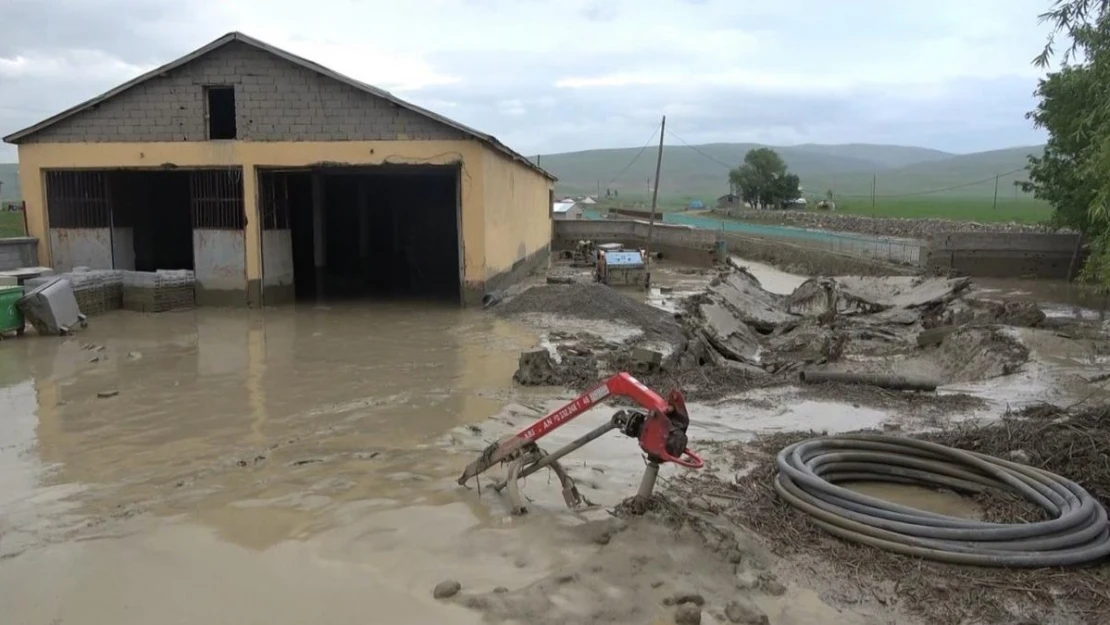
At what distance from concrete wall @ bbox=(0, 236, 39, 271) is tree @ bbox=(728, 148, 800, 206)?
199ft

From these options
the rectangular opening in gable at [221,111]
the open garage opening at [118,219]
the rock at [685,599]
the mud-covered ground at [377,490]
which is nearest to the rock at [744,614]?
the mud-covered ground at [377,490]

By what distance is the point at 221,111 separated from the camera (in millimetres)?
18453

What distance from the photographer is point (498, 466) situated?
265 inches

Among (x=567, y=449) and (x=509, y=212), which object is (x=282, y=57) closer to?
(x=509, y=212)

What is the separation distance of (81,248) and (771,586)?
18.2 meters

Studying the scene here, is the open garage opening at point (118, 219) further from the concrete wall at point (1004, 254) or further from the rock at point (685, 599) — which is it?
the concrete wall at point (1004, 254)

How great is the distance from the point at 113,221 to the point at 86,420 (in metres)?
11.8

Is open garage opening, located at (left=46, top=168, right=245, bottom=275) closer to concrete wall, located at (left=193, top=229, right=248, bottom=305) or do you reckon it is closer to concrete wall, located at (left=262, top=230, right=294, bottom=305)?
concrete wall, located at (left=193, top=229, right=248, bottom=305)

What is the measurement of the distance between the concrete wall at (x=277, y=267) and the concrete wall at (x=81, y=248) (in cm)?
360

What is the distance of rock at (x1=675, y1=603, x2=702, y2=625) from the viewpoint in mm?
4332

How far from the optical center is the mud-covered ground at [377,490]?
4.66 meters

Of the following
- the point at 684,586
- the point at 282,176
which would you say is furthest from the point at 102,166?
the point at 684,586

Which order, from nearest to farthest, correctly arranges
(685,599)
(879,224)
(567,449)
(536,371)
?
(685,599) → (567,449) → (536,371) → (879,224)

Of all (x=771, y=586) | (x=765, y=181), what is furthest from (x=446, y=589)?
(x=765, y=181)
